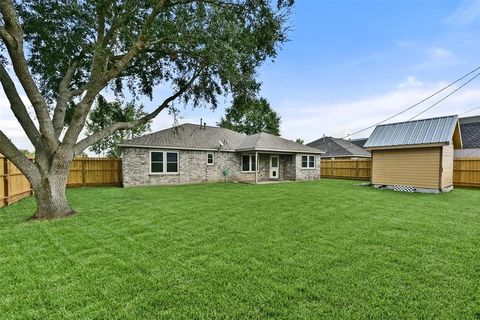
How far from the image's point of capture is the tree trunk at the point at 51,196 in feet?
20.1

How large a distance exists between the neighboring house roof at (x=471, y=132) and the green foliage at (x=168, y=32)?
62.5 feet

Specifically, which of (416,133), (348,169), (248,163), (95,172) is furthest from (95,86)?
(348,169)

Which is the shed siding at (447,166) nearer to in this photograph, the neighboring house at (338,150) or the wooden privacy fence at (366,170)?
the wooden privacy fence at (366,170)

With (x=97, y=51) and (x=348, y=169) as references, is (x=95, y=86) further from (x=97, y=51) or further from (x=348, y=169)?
(x=348, y=169)

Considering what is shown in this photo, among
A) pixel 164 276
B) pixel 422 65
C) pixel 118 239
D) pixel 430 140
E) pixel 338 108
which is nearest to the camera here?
pixel 164 276

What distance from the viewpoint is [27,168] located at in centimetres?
605

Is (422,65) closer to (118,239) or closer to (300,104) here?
(300,104)

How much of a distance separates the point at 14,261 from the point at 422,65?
17.4m

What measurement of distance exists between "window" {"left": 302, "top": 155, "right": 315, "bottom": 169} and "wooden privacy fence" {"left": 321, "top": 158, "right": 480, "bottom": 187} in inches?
93.0

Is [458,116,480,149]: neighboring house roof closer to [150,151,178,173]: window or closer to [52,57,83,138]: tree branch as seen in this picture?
[150,151,178,173]: window

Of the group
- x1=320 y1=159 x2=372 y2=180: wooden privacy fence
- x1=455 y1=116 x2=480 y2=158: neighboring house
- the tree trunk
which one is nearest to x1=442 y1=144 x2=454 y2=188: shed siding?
x1=320 y1=159 x2=372 y2=180: wooden privacy fence

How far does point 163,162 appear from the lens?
14.3 metres

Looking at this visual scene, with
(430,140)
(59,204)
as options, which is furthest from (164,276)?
(430,140)

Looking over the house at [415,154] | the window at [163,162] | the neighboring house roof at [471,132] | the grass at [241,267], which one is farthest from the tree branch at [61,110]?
the neighboring house roof at [471,132]
